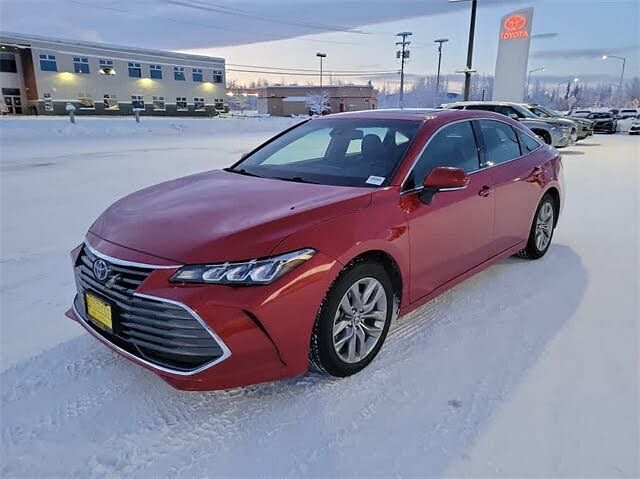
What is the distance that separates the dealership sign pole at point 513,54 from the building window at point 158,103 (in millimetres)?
36449

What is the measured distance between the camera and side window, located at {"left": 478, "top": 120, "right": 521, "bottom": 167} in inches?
155

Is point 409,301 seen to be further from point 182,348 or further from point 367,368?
point 182,348

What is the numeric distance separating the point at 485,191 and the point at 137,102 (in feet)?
169

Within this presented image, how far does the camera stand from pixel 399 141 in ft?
10.9

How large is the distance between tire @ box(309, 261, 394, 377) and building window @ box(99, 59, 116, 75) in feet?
167

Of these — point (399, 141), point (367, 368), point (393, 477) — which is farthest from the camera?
point (399, 141)

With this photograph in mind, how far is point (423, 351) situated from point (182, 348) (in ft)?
5.14

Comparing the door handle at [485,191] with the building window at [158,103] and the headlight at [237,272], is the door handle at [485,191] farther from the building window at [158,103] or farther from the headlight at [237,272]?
the building window at [158,103]

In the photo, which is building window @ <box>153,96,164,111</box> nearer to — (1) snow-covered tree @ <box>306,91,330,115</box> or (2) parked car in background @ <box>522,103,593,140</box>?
(1) snow-covered tree @ <box>306,91,330,115</box>

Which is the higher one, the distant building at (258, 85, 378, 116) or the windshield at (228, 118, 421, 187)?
the distant building at (258, 85, 378, 116)

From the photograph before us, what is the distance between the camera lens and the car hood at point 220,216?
228cm

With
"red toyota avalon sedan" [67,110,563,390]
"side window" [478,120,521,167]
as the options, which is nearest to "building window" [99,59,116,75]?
"red toyota avalon sedan" [67,110,563,390]

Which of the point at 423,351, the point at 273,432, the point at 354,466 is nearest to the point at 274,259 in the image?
the point at 273,432

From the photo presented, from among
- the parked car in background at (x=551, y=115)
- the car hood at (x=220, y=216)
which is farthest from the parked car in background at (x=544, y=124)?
the car hood at (x=220, y=216)
